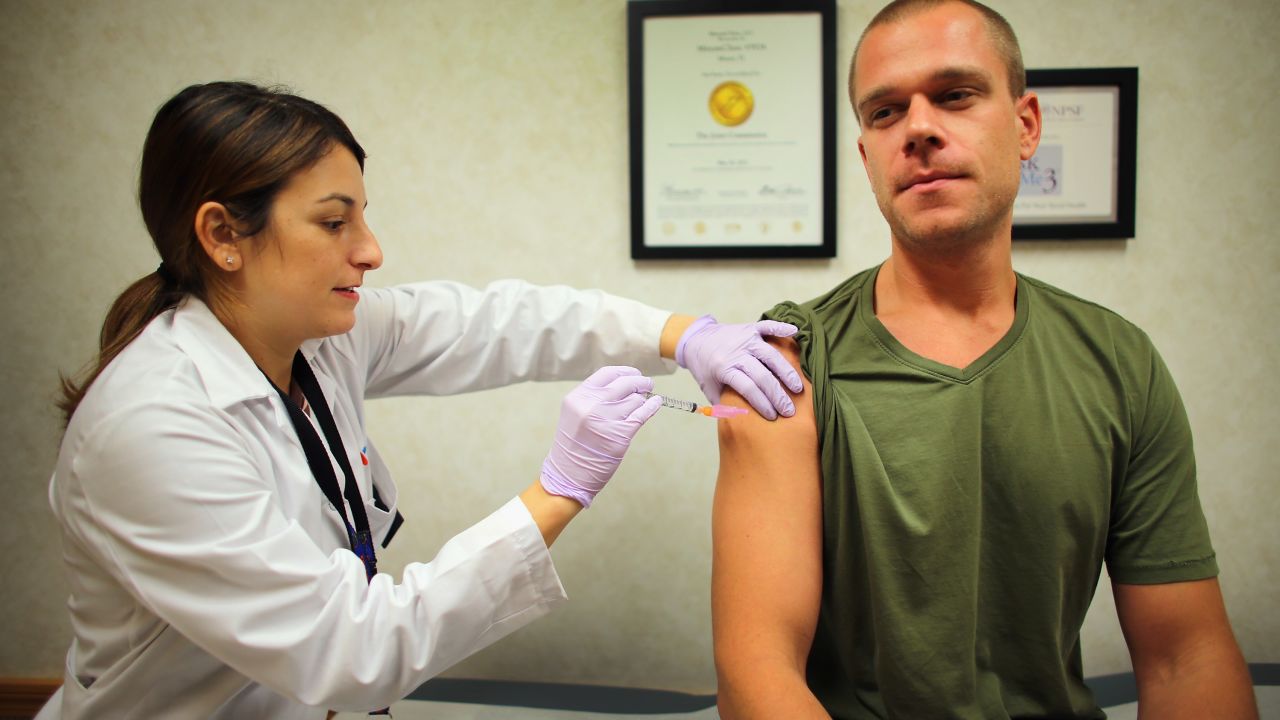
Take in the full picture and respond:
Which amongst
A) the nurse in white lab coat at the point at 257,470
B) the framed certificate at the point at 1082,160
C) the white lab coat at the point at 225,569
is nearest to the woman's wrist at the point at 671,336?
the nurse in white lab coat at the point at 257,470

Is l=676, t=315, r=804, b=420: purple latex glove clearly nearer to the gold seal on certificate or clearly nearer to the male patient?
the male patient

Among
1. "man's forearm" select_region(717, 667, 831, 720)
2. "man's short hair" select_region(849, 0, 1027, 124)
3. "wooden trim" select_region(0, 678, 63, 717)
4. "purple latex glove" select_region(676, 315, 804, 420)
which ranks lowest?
"wooden trim" select_region(0, 678, 63, 717)

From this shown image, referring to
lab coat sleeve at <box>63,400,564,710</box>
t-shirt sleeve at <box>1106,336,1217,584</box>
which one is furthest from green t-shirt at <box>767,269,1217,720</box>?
lab coat sleeve at <box>63,400,564,710</box>

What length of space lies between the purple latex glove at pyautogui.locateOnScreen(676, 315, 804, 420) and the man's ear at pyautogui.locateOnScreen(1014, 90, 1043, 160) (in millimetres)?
452

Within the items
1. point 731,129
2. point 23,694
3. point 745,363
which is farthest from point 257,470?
point 23,694

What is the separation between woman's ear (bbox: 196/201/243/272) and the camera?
1.09 metres

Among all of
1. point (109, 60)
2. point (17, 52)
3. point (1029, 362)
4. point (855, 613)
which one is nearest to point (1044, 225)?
point (1029, 362)

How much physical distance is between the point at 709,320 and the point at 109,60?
5.41 ft

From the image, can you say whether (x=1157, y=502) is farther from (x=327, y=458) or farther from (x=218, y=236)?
(x=218, y=236)

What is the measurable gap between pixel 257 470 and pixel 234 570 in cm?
15

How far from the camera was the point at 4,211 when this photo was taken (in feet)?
6.34

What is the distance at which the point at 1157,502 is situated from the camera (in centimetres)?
111

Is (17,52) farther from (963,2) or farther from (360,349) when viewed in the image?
(963,2)

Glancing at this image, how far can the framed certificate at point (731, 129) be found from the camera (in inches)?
69.5
